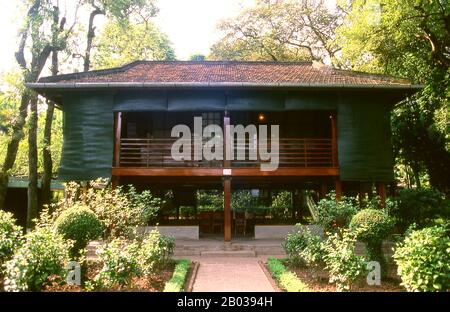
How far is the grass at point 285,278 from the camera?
809cm

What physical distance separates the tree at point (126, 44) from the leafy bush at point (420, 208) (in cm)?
1675

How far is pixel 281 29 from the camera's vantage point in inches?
1118

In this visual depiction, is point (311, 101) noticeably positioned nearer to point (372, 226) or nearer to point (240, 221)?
point (240, 221)

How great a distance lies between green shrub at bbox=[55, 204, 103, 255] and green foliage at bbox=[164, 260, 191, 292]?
6.25ft

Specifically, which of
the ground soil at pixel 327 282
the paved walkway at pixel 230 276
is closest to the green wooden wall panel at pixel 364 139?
the ground soil at pixel 327 282

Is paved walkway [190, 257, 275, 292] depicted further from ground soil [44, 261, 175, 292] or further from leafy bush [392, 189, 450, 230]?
leafy bush [392, 189, 450, 230]

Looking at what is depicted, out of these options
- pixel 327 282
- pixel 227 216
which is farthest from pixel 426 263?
pixel 227 216

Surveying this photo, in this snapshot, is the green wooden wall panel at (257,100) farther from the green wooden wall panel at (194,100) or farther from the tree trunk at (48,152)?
the tree trunk at (48,152)

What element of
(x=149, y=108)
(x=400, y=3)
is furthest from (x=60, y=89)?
(x=400, y=3)

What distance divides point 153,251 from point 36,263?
8.81 ft

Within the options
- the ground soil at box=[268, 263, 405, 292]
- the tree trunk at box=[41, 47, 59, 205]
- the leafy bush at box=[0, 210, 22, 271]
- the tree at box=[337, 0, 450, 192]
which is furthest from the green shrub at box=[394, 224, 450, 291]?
the tree trunk at box=[41, 47, 59, 205]

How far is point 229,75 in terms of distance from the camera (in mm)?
16016

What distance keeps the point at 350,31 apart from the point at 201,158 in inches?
307

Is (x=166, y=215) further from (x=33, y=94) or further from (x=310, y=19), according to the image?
(x=310, y=19)
